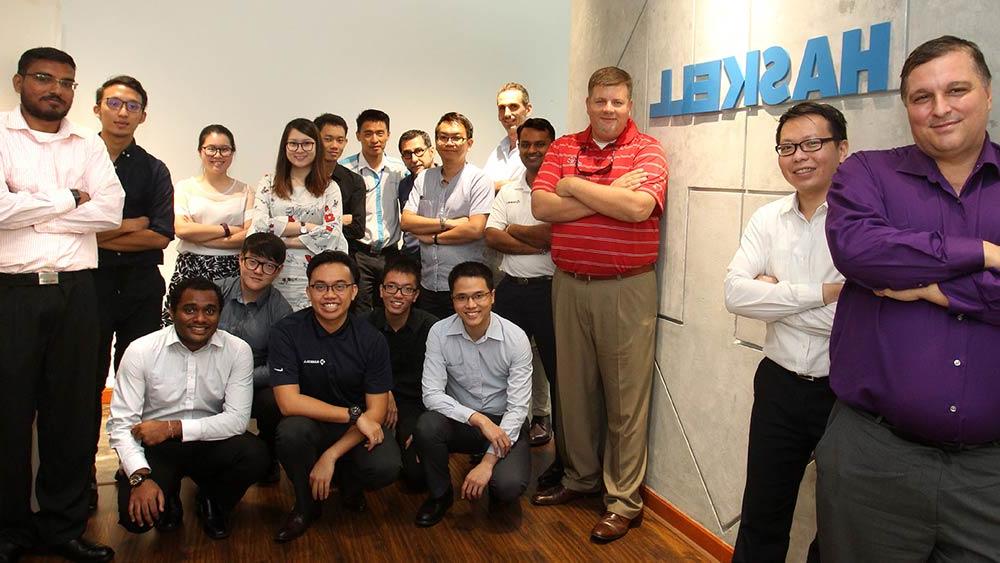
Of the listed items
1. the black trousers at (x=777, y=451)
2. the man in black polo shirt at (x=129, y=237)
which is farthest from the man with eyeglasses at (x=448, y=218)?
the black trousers at (x=777, y=451)

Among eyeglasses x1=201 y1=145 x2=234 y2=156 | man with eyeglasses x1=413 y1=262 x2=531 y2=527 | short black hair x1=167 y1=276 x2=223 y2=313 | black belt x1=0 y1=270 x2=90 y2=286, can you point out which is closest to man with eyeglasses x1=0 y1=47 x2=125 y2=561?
black belt x1=0 y1=270 x2=90 y2=286

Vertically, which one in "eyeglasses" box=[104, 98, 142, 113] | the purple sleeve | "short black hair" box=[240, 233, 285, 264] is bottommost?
"short black hair" box=[240, 233, 285, 264]

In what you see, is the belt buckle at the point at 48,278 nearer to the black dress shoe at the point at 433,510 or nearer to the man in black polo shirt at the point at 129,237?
the man in black polo shirt at the point at 129,237

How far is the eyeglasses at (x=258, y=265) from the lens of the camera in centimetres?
371

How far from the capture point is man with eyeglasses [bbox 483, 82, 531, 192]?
4.72 metres

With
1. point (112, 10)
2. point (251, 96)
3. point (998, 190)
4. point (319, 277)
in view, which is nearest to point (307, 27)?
point (251, 96)

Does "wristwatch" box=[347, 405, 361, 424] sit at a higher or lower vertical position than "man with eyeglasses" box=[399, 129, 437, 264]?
lower

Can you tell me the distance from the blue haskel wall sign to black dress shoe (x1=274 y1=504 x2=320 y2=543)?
2333 millimetres

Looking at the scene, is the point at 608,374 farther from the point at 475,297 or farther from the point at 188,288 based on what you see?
the point at 188,288

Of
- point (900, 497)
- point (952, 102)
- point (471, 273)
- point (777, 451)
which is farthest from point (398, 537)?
point (952, 102)

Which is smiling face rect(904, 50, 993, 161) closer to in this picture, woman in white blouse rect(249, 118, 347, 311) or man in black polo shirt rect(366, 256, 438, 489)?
man in black polo shirt rect(366, 256, 438, 489)

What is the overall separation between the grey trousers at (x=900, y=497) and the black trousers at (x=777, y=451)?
33 cm

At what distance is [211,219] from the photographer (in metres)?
4.18

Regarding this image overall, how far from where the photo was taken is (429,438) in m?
3.53
